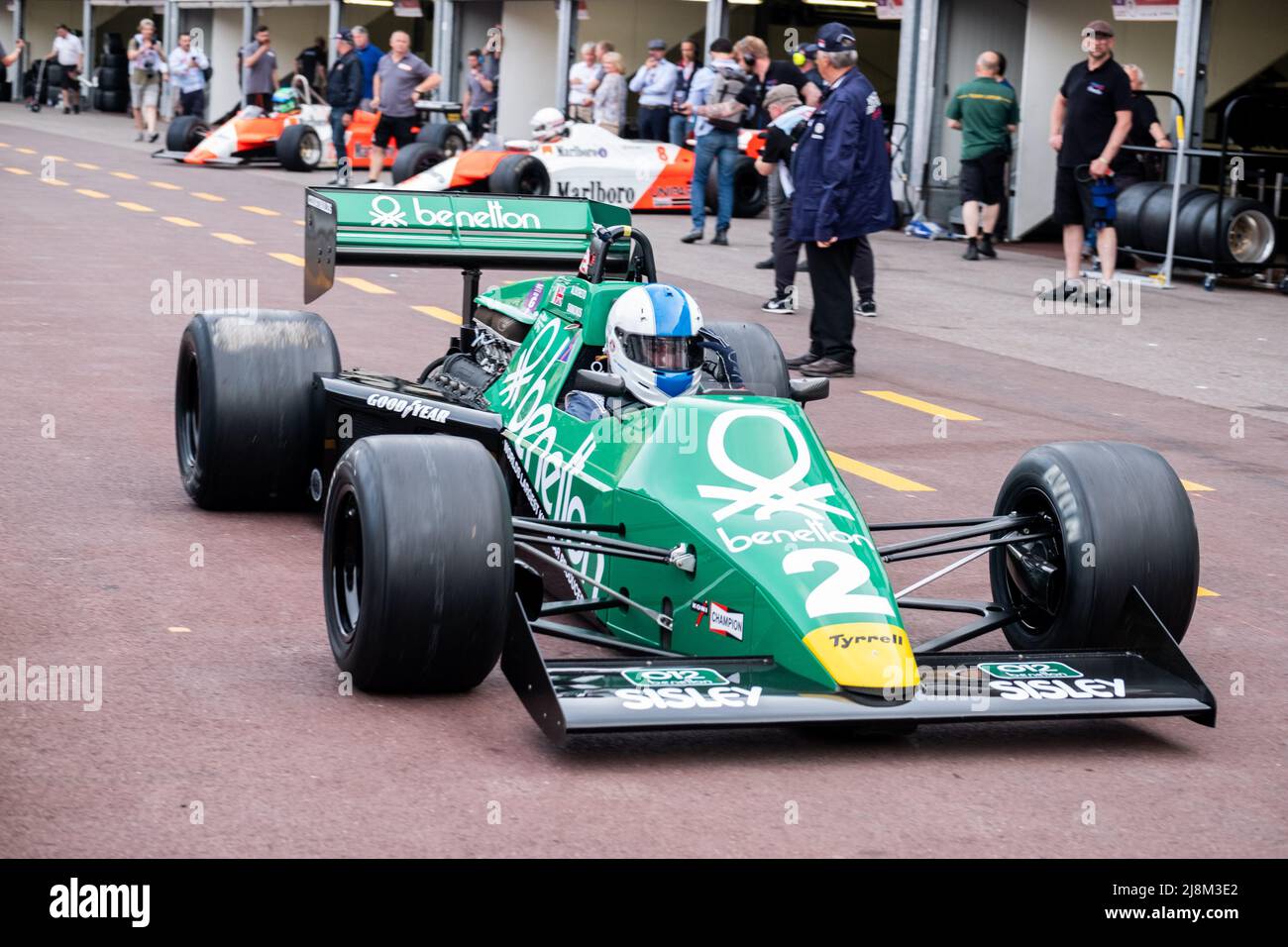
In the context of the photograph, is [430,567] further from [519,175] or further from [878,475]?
[519,175]

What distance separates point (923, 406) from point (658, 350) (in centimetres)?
475

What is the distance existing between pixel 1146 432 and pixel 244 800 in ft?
22.6

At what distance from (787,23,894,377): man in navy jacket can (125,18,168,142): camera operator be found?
2305cm

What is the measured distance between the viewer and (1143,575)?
5.42 metres

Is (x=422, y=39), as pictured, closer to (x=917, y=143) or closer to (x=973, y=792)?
(x=917, y=143)

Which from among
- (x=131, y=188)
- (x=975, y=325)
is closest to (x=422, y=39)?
(x=131, y=188)

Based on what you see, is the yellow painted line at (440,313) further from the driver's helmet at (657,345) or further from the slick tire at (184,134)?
the slick tire at (184,134)

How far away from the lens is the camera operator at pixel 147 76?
32.0 metres

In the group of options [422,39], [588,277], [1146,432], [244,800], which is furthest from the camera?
[422,39]

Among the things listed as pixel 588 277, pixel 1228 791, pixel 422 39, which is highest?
pixel 422 39

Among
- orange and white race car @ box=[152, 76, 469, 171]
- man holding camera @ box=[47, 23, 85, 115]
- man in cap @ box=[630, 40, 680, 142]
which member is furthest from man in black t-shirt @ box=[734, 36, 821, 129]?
man holding camera @ box=[47, 23, 85, 115]

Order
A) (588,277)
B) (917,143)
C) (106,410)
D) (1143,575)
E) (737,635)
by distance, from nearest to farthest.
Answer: (737,635) < (1143,575) < (588,277) < (106,410) < (917,143)

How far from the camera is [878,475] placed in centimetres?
864

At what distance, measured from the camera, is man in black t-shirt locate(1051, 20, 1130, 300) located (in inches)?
571
